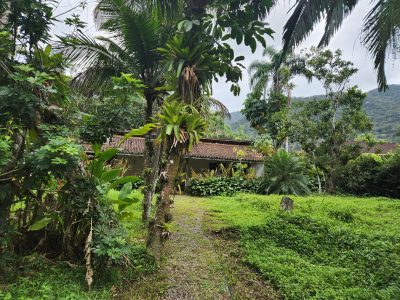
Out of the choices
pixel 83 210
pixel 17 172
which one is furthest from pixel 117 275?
pixel 17 172

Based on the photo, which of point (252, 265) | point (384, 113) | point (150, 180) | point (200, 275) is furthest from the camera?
point (384, 113)

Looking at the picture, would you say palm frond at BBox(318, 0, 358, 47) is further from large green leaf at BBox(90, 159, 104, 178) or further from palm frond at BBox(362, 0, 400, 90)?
large green leaf at BBox(90, 159, 104, 178)

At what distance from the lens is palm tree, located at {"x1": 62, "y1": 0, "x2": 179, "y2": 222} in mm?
5914

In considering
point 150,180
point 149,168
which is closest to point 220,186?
point 149,168

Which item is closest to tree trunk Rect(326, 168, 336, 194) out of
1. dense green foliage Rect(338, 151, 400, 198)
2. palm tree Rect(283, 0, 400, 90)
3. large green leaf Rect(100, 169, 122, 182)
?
dense green foliage Rect(338, 151, 400, 198)

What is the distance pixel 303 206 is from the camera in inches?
346

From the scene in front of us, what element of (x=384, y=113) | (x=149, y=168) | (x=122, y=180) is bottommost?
(x=122, y=180)

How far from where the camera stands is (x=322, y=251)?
5.31 metres

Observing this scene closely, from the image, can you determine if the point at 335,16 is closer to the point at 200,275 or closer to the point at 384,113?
the point at 200,275

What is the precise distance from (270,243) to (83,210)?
3259 mm

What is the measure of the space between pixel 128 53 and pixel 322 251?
5.13 m

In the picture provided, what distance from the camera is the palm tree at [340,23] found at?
171 inches

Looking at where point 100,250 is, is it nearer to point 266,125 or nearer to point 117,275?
point 117,275

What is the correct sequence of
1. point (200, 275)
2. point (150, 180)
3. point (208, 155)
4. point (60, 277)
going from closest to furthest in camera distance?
point (60, 277), point (200, 275), point (150, 180), point (208, 155)
